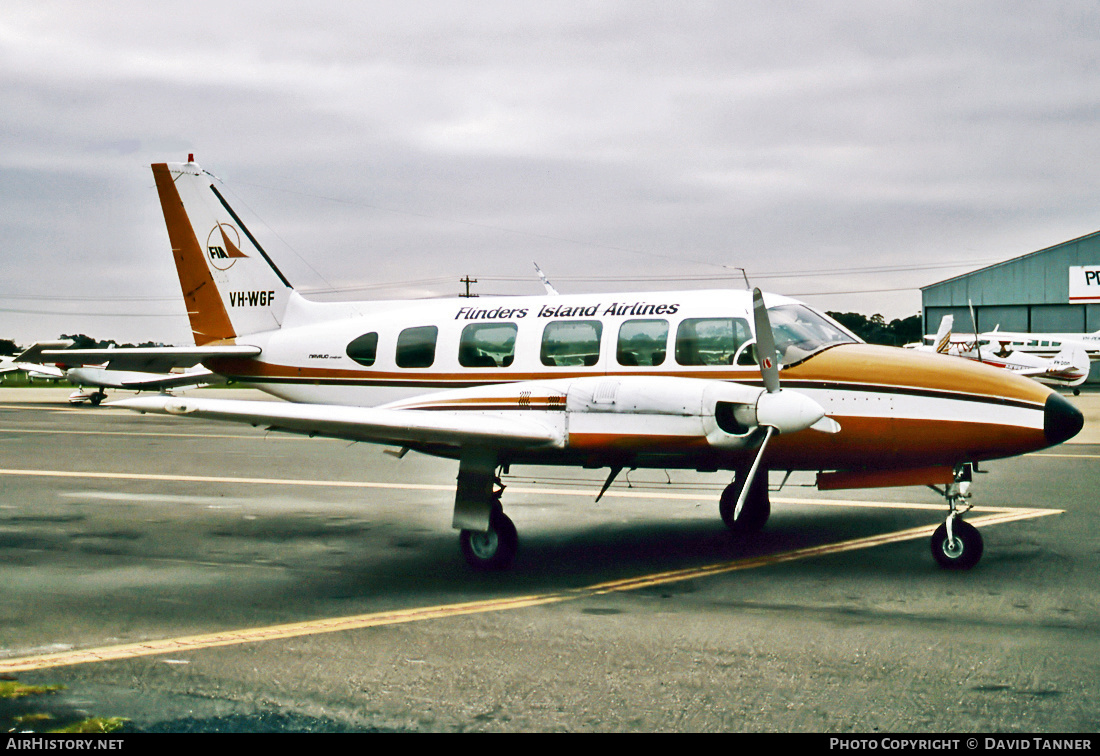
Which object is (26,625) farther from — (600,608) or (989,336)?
(989,336)

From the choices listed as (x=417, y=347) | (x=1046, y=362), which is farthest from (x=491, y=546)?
(x=1046, y=362)

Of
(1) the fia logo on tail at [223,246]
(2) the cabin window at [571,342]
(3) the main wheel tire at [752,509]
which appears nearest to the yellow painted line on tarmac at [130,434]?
(1) the fia logo on tail at [223,246]

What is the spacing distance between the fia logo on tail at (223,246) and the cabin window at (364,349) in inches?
123

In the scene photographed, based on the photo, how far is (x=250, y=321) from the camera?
12.8m

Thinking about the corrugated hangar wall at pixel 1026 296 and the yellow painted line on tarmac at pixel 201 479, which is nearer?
the yellow painted line on tarmac at pixel 201 479

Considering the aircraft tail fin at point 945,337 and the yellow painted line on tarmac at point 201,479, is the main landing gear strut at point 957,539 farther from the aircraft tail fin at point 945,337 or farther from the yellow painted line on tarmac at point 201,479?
the aircraft tail fin at point 945,337

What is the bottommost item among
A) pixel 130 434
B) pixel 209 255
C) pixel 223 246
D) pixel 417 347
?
pixel 130 434

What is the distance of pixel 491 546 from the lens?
918 centimetres

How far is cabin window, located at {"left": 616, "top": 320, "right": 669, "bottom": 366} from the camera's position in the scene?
9.55 m

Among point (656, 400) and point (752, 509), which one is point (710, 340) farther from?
point (752, 509)

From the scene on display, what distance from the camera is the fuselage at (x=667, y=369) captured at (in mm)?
8383

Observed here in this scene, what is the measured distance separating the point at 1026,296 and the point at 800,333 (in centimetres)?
5386
